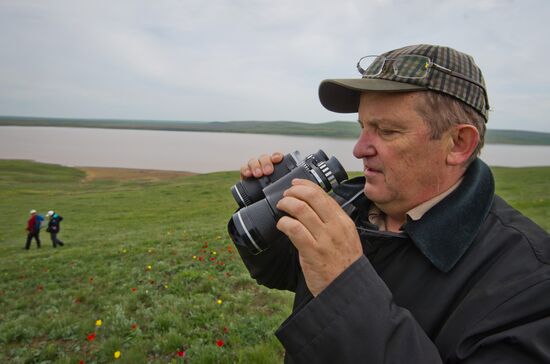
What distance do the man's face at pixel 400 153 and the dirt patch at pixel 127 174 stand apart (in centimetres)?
5128

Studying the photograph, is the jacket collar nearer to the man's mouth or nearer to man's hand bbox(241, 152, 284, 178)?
the man's mouth

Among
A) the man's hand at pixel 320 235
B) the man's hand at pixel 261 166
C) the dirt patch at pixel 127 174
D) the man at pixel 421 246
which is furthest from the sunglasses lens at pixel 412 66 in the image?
the dirt patch at pixel 127 174

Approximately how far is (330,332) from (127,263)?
7088mm

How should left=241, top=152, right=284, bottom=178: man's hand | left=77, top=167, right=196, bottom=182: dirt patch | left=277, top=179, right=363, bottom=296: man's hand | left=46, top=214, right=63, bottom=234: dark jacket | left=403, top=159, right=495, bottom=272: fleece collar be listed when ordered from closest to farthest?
1. left=277, top=179, right=363, bottom=296: man's hand
2. left=403, top=159, right=495, bottom=272: fleece collar
3. left=241, top=152, right=284, bottom=178: man's hand
4. left=46, top=214, right=63, bottom=234: dark jacket
5. left=77, top=167, right=196, bottom=182: dirt patch

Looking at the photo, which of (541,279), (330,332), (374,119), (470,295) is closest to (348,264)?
(330,332)

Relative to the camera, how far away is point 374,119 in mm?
1578

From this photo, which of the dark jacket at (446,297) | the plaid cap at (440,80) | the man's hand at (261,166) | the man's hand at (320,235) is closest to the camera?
the dark jacket at (446,297)

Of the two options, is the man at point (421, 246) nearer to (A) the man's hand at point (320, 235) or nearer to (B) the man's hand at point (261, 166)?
(A) the man's hand at point (320, 235)

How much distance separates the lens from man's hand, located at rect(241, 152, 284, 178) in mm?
2191

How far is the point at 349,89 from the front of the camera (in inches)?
73.0

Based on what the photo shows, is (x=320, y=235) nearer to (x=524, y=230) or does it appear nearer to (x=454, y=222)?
(x=454, y=222)

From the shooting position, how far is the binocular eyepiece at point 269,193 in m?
1.64

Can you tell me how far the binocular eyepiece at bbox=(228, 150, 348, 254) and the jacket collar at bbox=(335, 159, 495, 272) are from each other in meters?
0.54

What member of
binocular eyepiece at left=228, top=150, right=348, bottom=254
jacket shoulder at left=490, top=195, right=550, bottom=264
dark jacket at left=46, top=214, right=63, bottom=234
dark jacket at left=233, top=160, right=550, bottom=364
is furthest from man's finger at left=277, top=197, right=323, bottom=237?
dark jacket at left=46, top=214, right=63, bottom=234
